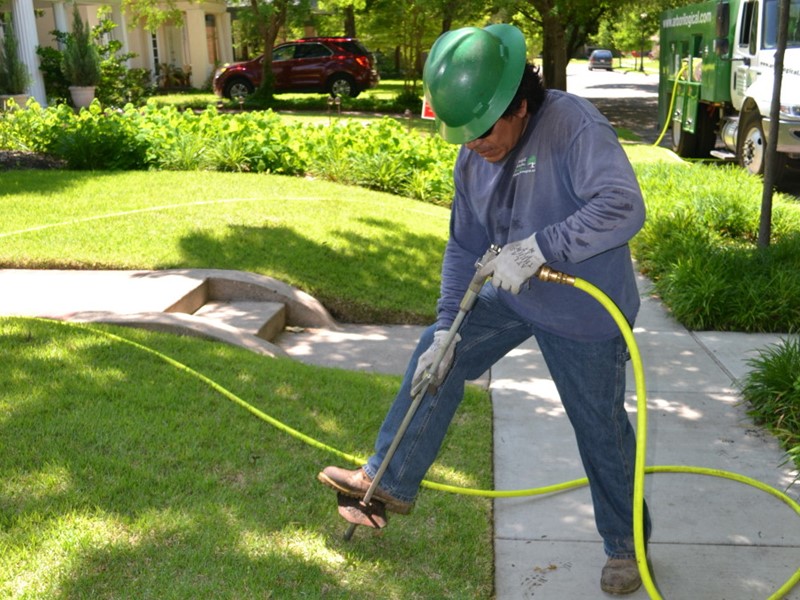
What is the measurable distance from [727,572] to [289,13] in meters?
31.5

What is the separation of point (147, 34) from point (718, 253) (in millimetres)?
30379

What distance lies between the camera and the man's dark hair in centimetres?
297

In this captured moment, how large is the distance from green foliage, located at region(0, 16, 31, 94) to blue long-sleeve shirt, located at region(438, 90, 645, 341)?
19.3 metres

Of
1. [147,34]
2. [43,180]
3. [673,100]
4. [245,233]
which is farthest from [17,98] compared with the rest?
[147,34]

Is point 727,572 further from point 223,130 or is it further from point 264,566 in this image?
point 223,130

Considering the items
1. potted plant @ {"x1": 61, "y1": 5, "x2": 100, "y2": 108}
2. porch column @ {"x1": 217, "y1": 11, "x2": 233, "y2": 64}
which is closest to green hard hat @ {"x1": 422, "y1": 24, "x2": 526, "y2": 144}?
potted plant @ {"x1": 61, "y1": 5, "x2": 100, "y2": 108}

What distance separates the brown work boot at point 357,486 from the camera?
350 centimetres

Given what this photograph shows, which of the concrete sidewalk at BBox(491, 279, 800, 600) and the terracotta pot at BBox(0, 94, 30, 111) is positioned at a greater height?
the terracotta pot at BBox(0, 94, 30, 111)

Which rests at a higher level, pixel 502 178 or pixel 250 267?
pixel 502 178

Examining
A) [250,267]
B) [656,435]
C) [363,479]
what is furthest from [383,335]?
[363,479]

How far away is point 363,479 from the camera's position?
11.7ft

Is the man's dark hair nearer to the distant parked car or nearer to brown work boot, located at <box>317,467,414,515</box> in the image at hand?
brown work boot, located at <box>317,467,414,515</box>

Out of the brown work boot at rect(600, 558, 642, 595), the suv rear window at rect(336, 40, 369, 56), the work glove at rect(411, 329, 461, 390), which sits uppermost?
the suv rear window at rect(336, 40, 369, 56)

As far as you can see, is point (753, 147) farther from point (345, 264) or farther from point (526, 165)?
point (526, 165)
